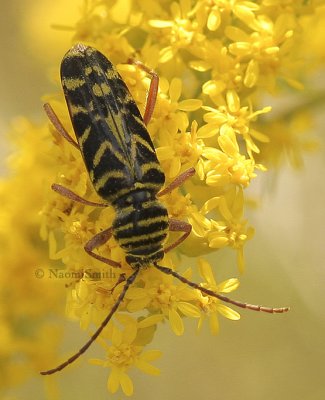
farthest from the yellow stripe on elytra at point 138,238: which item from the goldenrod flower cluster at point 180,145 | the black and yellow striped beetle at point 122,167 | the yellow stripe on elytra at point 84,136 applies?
the yellow stripe on elytra at point 84,136

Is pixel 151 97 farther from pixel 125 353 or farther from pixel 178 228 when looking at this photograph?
pixel 125 353

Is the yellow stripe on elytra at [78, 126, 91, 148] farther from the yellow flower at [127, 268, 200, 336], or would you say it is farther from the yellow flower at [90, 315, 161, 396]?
the yellow flower at [90, 315, 161, 396]

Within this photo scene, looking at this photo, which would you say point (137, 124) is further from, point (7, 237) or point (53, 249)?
point (7, 237)

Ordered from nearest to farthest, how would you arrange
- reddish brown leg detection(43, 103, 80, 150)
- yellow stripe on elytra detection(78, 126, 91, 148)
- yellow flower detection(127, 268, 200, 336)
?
yellow flower detection(127, 268, 200, 336) → yellow stripe on elytra detection(78, 126, 91, 148) → reddish brown leg detection(43, 103, 80, 150)

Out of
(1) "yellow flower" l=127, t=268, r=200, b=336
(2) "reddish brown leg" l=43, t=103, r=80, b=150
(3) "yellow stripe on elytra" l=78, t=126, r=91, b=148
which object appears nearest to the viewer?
(1) "yellow flower" l=127, t=268, r=200, b=336

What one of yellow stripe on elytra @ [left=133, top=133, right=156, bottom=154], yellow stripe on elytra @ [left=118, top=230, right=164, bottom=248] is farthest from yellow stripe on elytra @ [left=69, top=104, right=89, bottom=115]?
yellow stripe on elytra @ [left=118, top=230, right=164, bottom=248]

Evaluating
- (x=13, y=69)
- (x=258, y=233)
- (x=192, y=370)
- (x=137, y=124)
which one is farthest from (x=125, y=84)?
(x=13, y=69)

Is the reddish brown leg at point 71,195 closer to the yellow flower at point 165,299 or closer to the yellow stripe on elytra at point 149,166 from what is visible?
the yellow stripe on elytra at point 149,166
